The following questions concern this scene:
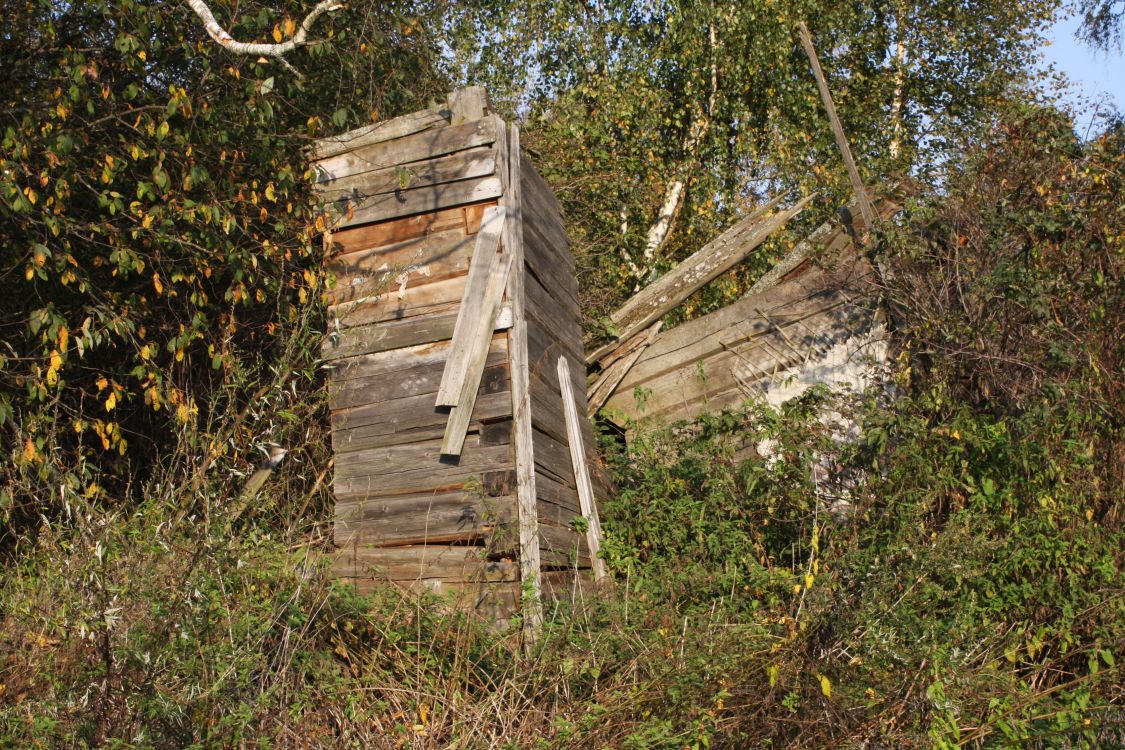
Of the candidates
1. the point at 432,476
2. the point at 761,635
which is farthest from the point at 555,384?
the point at 761,635

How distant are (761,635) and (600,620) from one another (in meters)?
0.78

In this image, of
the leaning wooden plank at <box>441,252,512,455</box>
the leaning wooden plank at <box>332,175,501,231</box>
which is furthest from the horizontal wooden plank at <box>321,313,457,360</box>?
the leaning wooden plank at <box>332,175,501,231</box>

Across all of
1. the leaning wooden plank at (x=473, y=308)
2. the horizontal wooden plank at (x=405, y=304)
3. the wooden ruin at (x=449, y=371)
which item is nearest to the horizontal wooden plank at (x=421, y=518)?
the wooden ruin at (x=449, y=371)

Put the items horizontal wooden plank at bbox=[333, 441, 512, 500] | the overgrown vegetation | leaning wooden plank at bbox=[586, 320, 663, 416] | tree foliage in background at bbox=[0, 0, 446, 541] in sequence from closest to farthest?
the overgrown vegetation
tree foliage in background at bbox=[0, 0, 446, 541]
horizontal wooden plank at bbox=[333, 441, 512, 500]
leaning wooden plank at bbox=[586, 320, 663, 416]

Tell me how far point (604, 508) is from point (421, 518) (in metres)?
1.44

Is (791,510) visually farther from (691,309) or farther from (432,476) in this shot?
(691,309)

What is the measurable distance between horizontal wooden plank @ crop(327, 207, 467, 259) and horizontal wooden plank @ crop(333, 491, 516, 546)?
5.46 feet

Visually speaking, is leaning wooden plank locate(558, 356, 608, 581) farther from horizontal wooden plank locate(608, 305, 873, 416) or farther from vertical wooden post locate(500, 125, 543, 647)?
horizontal wooden plank locate(608, 305, 873, 416)

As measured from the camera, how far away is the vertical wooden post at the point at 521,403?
16.3 ft

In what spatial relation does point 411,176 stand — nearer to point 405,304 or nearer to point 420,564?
point 405,304

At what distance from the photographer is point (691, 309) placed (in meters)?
13.4

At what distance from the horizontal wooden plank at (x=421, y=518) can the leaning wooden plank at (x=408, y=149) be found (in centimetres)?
218

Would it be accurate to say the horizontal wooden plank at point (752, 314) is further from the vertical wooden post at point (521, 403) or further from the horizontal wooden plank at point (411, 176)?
the horizontal wooden plank at point (411, 176)

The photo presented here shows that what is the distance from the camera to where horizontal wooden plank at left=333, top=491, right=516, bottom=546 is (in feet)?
17.9
